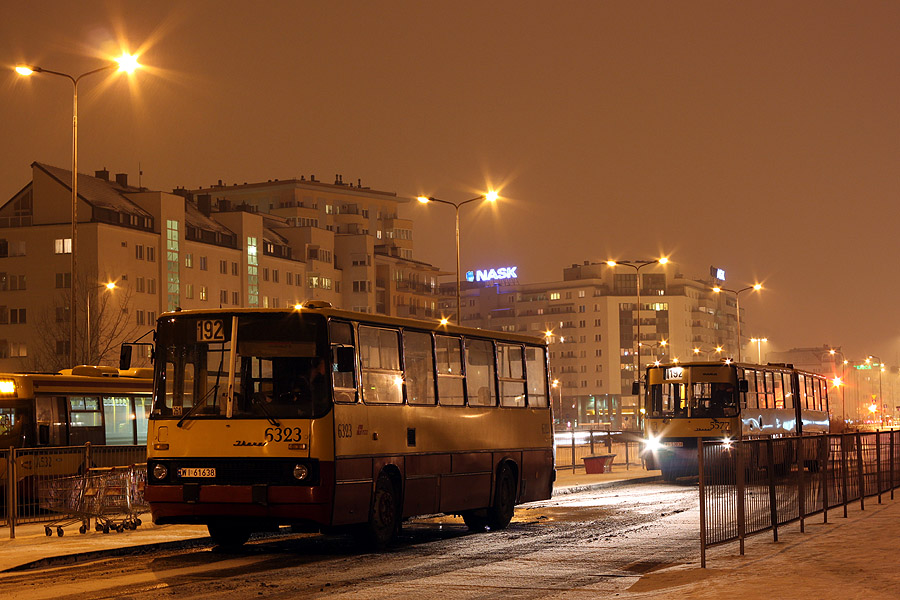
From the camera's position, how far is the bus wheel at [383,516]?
60.5 ft

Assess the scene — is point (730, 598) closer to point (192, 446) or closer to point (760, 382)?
point (192, 446)

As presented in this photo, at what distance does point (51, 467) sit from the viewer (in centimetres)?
2209

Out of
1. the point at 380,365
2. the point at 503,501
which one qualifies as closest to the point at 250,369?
the point at 380,365

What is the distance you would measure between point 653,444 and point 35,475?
22336 millimetres

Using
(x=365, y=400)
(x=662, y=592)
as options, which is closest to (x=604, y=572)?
(x=662, y=592)

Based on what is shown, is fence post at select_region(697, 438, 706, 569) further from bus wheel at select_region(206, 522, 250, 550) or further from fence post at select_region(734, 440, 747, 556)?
bus wheel at select_region(206, 522, 250, 550)

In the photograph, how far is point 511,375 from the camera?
23453mm

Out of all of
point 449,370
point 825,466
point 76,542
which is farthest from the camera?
point 449,370

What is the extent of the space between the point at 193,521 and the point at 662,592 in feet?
23.0

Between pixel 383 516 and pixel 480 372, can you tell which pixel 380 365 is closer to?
pixel 383 516

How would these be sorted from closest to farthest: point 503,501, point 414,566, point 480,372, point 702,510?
point 702,510 → point 414,566 → point 480,372 → point 503,501

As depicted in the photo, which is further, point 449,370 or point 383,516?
point 449,370

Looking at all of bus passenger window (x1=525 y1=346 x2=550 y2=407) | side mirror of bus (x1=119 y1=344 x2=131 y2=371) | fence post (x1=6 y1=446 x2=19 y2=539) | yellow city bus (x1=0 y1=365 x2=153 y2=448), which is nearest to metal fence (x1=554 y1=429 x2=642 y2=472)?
yellow city bus (x1=0 y1=365 x2=153 y2=448)

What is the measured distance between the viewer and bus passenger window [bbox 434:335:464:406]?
822 inches
